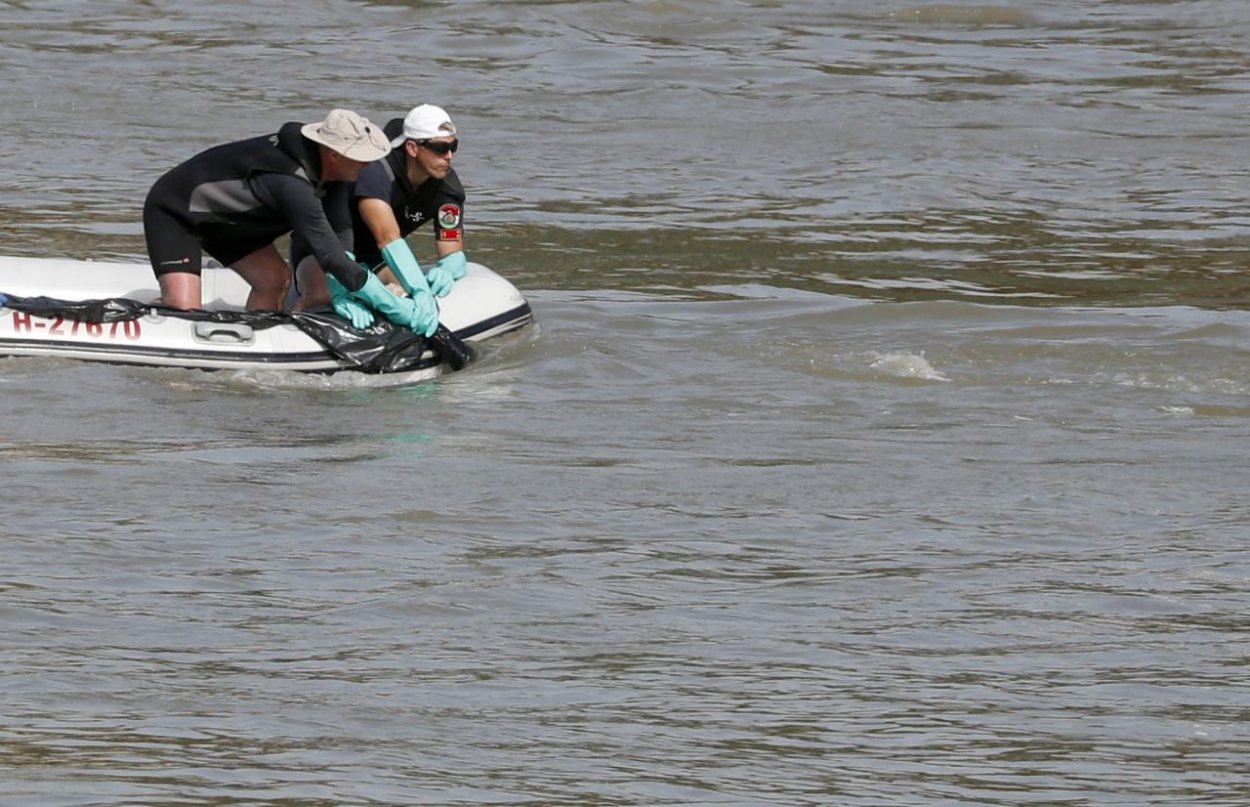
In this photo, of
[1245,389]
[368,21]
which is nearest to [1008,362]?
[1245,389]

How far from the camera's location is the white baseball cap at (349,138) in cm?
814

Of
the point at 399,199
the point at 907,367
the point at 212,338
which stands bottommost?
the point at 907,367

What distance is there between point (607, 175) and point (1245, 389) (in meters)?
5.65

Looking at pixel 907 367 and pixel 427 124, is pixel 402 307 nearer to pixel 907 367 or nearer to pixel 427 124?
pixel 427 124

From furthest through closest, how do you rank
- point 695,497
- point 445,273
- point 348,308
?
point 445,273
point 348,308
point 695,497

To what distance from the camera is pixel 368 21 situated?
1912cm

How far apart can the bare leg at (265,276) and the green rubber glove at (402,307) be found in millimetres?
391

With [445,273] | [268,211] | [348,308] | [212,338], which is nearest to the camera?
[268,211]

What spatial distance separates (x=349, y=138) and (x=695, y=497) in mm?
1983

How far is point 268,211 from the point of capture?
850 centimetres

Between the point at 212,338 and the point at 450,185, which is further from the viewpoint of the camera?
the point at 450,185

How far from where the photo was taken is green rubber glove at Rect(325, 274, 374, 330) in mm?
8852

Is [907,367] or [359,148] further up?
[359,148]

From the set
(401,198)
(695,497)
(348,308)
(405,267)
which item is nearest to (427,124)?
(401,198)
